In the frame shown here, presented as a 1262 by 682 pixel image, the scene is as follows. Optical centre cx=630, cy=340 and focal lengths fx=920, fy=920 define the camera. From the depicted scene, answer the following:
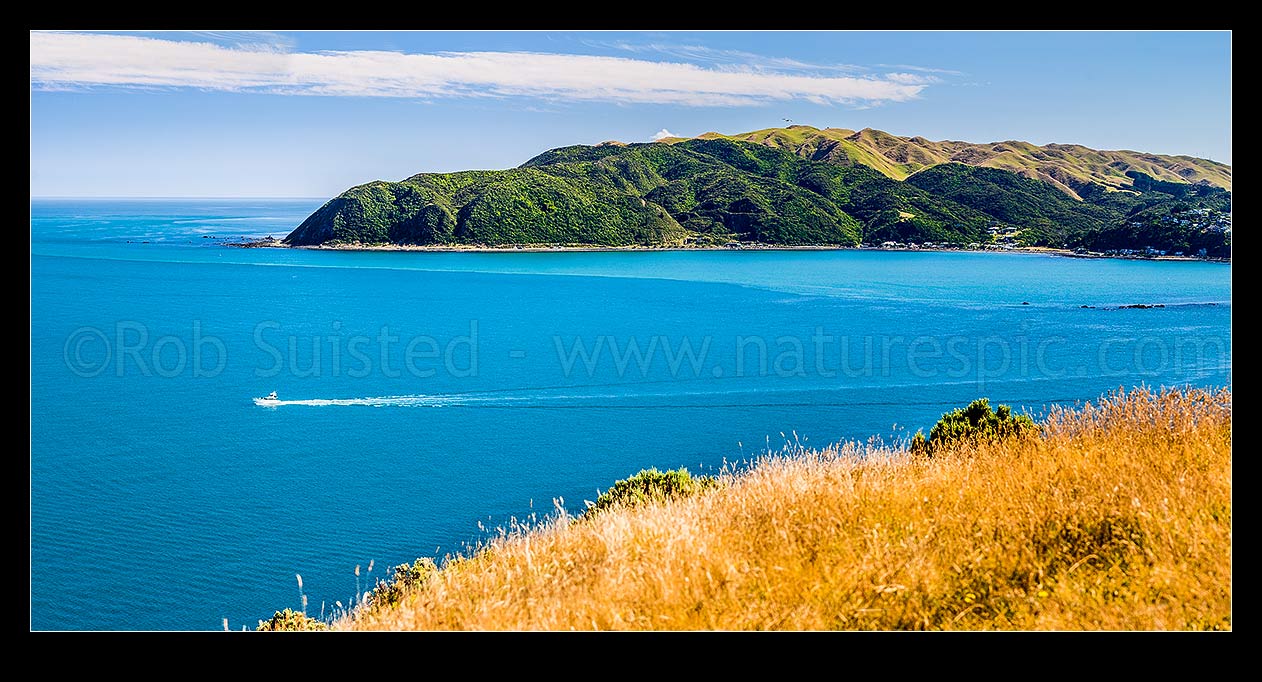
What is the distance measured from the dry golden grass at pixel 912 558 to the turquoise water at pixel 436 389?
132cm

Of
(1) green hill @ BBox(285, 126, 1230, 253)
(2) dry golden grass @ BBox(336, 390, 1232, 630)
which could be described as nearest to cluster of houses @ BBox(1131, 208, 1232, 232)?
(1) green hill @ BBox(285, 126, 1230, 253)

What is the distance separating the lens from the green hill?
382ft

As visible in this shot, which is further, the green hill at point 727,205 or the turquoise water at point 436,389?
the green hill at point 727,205

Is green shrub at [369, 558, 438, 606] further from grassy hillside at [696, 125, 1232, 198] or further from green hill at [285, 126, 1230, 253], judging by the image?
grassy hillside at [696, 125, 1232, 198]

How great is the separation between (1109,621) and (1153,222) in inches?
4394

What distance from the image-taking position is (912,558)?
3213mm

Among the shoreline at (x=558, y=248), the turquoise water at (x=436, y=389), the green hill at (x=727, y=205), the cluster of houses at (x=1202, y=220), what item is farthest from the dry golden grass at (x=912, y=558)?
the shoreline at (x=558, y=248)

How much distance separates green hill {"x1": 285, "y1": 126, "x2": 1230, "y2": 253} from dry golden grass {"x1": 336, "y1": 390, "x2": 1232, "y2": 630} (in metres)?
104

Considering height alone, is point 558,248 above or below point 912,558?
above

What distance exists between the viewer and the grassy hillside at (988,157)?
506 feet

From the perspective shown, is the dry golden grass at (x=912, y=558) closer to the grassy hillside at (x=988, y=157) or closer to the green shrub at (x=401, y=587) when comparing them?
the green shrub at (x=401, y=587)

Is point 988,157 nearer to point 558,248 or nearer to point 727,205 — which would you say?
point 727,205

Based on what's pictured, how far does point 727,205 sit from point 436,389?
96.0 meters

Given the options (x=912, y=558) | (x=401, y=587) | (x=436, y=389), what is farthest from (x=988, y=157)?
(x=912, y=558)
